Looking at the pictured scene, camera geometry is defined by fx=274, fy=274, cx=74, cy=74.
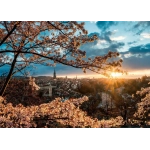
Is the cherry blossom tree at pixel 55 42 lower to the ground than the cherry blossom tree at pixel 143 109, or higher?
higher

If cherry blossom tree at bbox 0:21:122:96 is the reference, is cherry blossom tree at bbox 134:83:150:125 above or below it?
below

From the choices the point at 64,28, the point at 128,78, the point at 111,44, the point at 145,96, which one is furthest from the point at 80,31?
the point at 145,96

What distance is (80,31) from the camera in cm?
343

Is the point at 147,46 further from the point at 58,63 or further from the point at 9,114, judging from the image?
the point at 9,114

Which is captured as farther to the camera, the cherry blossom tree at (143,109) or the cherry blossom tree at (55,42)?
the cherry blossom tree at (143,109)

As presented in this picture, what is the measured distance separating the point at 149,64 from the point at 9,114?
5.96 ft

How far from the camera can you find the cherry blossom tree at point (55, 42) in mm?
3304

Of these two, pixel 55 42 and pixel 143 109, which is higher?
pixel 55 42

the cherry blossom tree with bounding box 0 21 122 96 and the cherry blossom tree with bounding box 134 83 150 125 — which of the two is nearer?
the cherry blossom tree with bounding box 0 21 122 96

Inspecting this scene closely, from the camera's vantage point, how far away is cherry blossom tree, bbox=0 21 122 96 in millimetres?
3304

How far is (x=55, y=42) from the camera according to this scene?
350 cm
